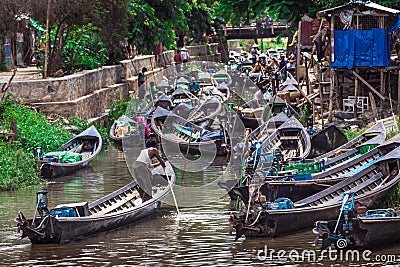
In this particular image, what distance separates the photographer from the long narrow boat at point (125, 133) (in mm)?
23859

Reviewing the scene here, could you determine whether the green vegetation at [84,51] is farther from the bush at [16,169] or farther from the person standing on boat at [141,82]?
the bush at [16,169]

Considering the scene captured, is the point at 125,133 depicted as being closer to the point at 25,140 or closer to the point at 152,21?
the point at 25,140

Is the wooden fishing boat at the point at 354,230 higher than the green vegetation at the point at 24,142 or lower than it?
lower

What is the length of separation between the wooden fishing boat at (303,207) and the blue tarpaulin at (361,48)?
6809 mm

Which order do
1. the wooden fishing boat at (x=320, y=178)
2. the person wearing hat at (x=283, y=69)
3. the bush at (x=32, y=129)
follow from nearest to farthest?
the wooden fishing boat at (x=320, y=178) → the bush at (x=32, y=129) → the person wearing hat at (x=283, y=69)

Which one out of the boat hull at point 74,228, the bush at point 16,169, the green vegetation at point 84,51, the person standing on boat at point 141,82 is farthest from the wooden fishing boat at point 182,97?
the boat hull at point 74,228

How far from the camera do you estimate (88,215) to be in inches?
558

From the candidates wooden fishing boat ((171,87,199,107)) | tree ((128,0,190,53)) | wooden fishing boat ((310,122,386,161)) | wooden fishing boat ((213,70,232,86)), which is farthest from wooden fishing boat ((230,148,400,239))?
wooden fishing boat ((213,70,232,86))

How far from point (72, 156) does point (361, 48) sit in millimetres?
7435

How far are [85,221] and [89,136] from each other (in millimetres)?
8057

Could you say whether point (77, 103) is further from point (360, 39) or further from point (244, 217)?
point (244, 217)

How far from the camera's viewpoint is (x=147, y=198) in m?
15.8

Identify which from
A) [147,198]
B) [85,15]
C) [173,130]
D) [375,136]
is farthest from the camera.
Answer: [85,15]

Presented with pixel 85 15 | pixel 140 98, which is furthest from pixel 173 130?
pixel 140 98
